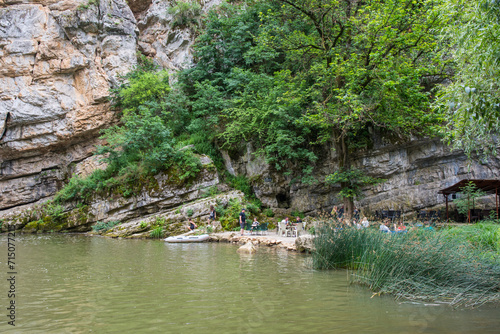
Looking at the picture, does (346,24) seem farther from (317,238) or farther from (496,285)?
(496,285)

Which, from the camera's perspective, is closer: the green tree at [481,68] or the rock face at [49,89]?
the green tree at [481,68]

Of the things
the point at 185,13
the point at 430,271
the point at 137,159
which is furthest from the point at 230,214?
the point at 185,13

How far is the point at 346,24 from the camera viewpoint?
14492 mm

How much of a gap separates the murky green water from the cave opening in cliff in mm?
12171

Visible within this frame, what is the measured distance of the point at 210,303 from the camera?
526cm

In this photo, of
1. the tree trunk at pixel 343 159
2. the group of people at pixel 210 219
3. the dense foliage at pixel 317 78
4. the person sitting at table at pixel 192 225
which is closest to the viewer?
the dense foliage at pixel 317 78

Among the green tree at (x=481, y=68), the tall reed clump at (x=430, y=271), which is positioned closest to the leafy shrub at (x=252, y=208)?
the tall reed clump at (x=430, y=271)

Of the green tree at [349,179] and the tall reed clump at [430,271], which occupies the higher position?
the green tree at [349,179]

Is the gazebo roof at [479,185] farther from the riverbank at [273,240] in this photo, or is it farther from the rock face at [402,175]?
the riverbank at [273,240]

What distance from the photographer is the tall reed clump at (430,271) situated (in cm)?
550

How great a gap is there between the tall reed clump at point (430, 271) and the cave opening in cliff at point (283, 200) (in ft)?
46.0

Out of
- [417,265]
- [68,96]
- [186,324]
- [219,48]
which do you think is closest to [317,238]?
[417,265]

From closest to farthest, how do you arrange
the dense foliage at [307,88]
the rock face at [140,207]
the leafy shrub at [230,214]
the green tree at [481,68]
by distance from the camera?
1. the green tree at [481,68]
2. the dense foliage at [307,88]
3. the leafy shrub at [230,214]
4. the rock face at [140,207]

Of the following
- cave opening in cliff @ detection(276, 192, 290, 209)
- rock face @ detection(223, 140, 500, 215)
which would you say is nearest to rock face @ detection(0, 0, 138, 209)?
cave opening in cliff @ detection(276, 192, 290, 209)
